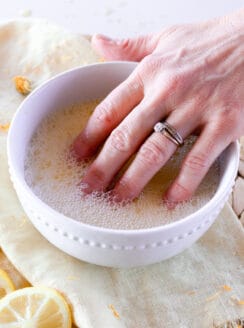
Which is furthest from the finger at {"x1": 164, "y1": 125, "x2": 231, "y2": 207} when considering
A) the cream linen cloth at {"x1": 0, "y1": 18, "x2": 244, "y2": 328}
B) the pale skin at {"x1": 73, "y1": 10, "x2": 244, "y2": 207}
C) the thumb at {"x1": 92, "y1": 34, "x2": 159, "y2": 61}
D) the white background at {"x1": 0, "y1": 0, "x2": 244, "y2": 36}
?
the white background at {"x1": 0, "y1": 0, "x2": 244, "y2": 36}

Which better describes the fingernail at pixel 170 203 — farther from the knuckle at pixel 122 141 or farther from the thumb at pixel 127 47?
the thumb at pixel 127 47

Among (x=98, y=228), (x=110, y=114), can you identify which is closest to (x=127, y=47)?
(x=110, y=114)

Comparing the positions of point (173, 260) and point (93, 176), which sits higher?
point (93, 176)

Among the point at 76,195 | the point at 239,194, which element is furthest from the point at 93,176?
the point at 239,194

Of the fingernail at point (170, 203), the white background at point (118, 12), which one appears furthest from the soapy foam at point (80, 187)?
the white background at point (118, 12)

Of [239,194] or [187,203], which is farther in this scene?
[239,194]

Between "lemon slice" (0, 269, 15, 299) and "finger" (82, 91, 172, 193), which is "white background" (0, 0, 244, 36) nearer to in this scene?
"finger" (82, 91, 172, 193)

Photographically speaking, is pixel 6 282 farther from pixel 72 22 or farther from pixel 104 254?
pixel 72 22
